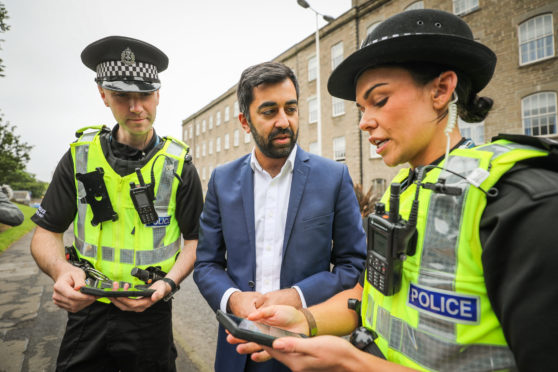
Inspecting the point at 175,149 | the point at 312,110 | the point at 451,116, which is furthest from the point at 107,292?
the point at 312,110

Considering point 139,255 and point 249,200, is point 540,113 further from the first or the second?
point 139,255

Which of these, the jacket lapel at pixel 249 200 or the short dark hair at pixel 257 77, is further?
the short dark hair at pixel 257 77

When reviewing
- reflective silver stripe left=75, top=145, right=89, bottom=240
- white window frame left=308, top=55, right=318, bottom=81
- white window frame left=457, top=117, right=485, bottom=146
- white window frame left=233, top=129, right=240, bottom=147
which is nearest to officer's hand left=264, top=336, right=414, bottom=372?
reflective silver stripe left=75, top=145, right=89, bottom=240

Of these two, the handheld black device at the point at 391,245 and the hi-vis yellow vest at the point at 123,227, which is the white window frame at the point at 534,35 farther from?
the hi-vis yellow vest at the point at 123,227

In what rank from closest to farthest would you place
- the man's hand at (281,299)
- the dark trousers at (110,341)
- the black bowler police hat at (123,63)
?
the man's hand at (281,299) → the dark trousers at (110,341) → the black bowler police hat at (123,63)

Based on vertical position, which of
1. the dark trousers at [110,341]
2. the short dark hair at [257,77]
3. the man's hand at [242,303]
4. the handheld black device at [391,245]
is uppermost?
the short dark hair at [257,77]

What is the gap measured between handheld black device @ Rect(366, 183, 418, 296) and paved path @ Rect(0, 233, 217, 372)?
2.96 meters

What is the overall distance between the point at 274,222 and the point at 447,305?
45.7 inches

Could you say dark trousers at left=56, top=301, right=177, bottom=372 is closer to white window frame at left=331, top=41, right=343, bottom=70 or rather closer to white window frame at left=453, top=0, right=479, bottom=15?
white window frame at left=453, top=0, right=479, bottom=15

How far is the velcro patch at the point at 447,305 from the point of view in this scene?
2.97 ft

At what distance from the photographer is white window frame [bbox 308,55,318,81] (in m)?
20.1

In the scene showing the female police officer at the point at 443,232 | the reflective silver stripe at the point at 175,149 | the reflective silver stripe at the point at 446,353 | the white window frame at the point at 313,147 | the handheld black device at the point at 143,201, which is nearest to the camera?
the female police officer at the point at 443,232

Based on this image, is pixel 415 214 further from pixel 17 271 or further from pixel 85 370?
pixel 17 271

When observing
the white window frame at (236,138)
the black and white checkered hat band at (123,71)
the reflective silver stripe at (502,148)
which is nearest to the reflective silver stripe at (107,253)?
the black and white checkered hat band at (123,71)
